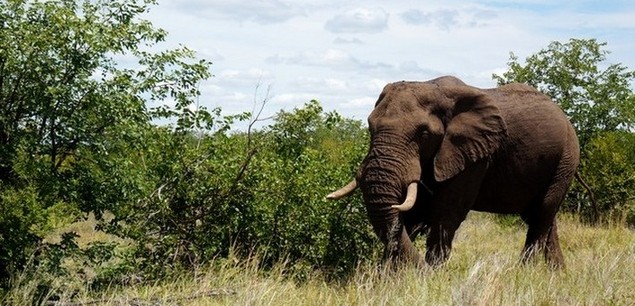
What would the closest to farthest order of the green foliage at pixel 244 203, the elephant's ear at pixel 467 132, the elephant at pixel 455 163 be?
the elephant at pixel 455 163, the elephant's ear at pixel 467 132, the green foliage at pixel 244 203

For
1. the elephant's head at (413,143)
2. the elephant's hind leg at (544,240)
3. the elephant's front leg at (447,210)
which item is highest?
the elephant's head at (413,143)

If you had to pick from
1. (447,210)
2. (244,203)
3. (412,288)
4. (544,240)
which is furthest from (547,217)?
(412,288)

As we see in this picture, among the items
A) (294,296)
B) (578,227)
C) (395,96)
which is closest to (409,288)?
(294,296)

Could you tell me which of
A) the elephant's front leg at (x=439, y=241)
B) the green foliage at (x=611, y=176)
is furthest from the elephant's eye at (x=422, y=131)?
the green foliage at (x=611, y=176)

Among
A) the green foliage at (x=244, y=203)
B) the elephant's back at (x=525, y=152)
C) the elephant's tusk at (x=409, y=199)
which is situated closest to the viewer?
the elephant's tusk at (x=409, y=199)

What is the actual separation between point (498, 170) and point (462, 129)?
90 cm

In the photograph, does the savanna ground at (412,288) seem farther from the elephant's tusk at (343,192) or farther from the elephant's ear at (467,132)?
the elephant's ear at (467,132)

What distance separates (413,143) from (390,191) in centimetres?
62

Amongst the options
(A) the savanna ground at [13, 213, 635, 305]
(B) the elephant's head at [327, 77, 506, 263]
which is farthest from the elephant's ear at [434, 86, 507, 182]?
(A) the savanna ground at [13, 213, 635, 305]

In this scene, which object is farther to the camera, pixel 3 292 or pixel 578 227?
pixel 578 227

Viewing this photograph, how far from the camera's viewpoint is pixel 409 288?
25.6ft

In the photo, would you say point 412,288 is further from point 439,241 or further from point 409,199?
point 439,241

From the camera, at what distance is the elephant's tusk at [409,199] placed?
936 centimetres

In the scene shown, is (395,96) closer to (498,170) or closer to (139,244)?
(498,170)
